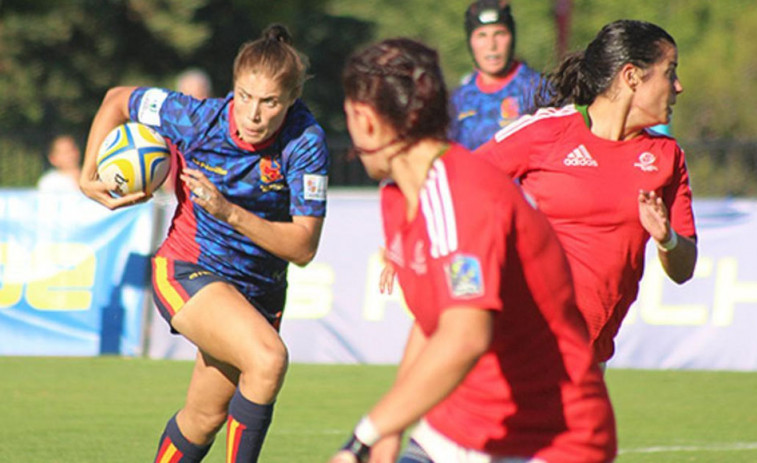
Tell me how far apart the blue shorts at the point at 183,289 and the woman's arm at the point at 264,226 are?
0.33 m

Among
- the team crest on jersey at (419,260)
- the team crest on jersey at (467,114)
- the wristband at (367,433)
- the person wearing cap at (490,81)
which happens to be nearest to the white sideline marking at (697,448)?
the person wearing cap at (490,81)

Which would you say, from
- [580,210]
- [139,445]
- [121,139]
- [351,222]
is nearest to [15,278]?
[351,222]

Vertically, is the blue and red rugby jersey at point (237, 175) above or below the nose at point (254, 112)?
below

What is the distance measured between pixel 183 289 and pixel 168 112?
799 mm

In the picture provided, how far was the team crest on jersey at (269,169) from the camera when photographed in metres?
5.62

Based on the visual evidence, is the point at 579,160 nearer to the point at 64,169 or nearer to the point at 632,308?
the point at 632,308

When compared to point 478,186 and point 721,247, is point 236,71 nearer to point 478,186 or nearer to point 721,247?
point 478,186

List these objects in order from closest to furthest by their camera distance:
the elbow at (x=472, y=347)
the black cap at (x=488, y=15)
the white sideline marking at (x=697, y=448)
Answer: the elbow at (x=472, y=347) → the white sideline marking at (x=697, y=448) → the black cap at (x=488, y=15)

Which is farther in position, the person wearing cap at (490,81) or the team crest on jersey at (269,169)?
the person wearing cap at (490,81)

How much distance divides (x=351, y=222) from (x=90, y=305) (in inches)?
91.3

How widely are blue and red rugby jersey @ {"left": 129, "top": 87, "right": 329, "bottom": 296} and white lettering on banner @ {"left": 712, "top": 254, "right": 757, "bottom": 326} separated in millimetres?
5954

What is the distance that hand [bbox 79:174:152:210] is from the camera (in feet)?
19.1

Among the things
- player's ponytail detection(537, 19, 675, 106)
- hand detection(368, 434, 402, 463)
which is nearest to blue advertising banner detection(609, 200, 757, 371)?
player's ponytail detection(537, 19, 675, 106)

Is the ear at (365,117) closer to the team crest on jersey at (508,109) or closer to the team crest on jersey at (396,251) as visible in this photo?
the team crest on jersey at (396,251)
